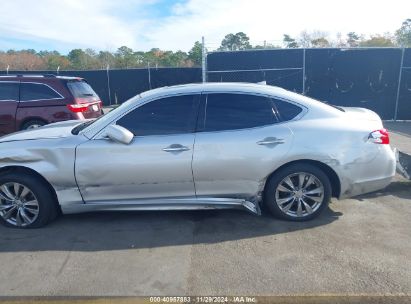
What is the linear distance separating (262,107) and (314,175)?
0.95 m

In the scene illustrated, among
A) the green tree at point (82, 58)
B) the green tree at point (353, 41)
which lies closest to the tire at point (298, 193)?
the green tree at point (353, 41)

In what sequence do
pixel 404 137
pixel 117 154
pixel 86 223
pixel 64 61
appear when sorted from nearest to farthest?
pixel 117 154 → pixel 86 223 → pixel 404 137 → pixel 64 61

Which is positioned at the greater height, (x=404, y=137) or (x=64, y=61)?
(x=64, y=61)

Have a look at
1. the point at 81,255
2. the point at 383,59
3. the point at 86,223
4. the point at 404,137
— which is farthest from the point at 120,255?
the point at 383,59

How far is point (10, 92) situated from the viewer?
24.2ft

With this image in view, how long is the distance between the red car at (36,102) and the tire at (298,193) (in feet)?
16.3

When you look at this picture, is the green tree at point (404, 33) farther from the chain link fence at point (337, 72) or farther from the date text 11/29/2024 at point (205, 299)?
the date text 11/29/2024 at point (205, 299)

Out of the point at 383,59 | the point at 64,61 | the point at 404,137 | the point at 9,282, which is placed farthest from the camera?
the point at 64,61

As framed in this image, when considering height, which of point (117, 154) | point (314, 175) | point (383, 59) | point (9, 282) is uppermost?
point (383, 59)

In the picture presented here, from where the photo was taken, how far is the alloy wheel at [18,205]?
383 centimetres

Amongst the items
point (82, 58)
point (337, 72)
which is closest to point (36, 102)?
point (337, 72)

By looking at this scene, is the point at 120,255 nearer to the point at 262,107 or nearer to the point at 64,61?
the point at 262,107

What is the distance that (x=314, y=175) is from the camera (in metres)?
3.79

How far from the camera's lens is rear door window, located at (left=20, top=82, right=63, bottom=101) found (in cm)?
730
